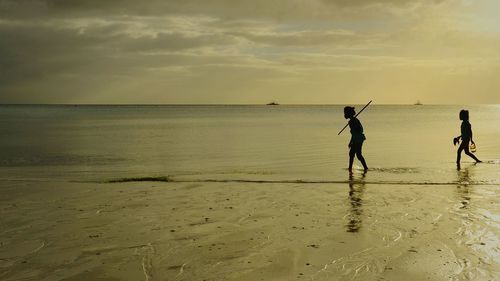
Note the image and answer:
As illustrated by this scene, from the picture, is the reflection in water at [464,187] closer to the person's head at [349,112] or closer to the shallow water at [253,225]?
the shallow water at [253,225]

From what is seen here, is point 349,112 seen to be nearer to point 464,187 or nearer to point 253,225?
point 464,187

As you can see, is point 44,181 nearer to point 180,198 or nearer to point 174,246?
point 180,198

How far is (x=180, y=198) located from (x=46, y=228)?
333cm

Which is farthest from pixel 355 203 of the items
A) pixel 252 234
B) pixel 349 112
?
pixel 349 112

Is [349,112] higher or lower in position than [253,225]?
higher

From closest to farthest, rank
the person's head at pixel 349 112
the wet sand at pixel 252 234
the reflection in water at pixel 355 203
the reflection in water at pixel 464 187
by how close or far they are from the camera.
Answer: the wet sand at pixel 252 234 < the reflection in water at pixel 355 203 < the reflection in water at pixel 464 187 < the person's head at pixel 349 112

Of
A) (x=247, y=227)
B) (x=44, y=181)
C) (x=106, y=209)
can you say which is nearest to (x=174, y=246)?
(x=247, y=227)

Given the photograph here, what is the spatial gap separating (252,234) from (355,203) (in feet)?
10.6

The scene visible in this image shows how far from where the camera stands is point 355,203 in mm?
9992

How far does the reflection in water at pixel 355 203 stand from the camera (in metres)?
8.03

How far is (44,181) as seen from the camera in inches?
557

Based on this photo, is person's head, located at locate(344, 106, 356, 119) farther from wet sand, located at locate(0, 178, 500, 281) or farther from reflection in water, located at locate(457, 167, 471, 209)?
wet sand, located at locate(0, 178, 500, 281)

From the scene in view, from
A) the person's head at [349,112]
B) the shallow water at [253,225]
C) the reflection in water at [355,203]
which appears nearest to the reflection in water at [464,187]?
the shallow water at [253,225]

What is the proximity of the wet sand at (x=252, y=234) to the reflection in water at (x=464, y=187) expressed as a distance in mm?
40
